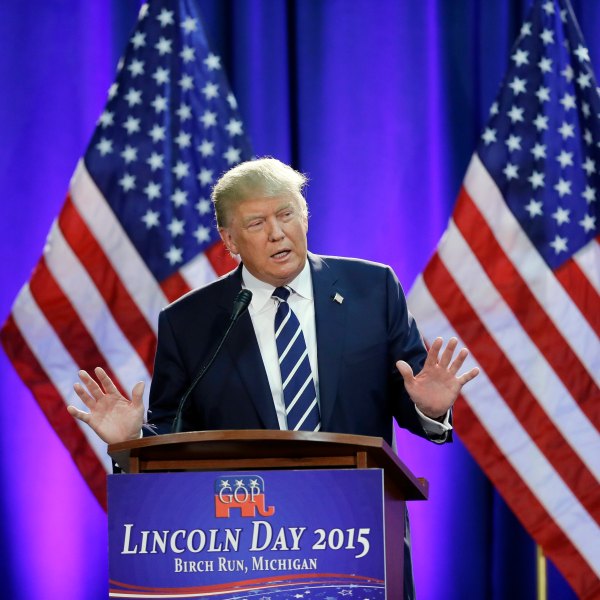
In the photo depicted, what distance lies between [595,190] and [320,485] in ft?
8.12

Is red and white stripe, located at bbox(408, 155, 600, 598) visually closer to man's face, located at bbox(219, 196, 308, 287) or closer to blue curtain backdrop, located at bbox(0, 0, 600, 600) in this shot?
blue curtain backdrop, located at bbox(0, 0, 600, 600)

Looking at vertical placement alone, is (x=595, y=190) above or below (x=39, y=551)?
above

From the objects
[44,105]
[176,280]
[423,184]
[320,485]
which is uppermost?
[44,105]

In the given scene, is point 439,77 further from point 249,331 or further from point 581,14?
point 249,331

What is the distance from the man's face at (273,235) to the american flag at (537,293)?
130 cm

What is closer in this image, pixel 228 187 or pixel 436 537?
pixel 228 187

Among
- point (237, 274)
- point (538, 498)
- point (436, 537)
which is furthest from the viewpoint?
point (436, 537)

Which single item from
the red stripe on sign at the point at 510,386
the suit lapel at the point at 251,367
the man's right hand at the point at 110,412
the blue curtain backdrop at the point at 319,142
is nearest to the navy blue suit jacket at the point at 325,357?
the suit lapel at the point at 251,367

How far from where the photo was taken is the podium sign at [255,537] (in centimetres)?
191

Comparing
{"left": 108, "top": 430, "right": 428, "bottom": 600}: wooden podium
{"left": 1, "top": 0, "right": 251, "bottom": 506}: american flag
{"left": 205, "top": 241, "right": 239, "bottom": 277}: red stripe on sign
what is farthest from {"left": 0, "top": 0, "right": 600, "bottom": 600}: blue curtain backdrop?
{"left": 108, "top": 430, "right": 428, "bottom": 600}: wooden podium

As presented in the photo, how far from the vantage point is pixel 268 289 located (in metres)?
2.92

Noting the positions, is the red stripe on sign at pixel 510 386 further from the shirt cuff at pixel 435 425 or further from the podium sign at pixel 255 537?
the podium sign at pixel 255 537

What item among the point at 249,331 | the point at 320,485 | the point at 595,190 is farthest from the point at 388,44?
the point at 320,485

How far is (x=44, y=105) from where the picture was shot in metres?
4.77
